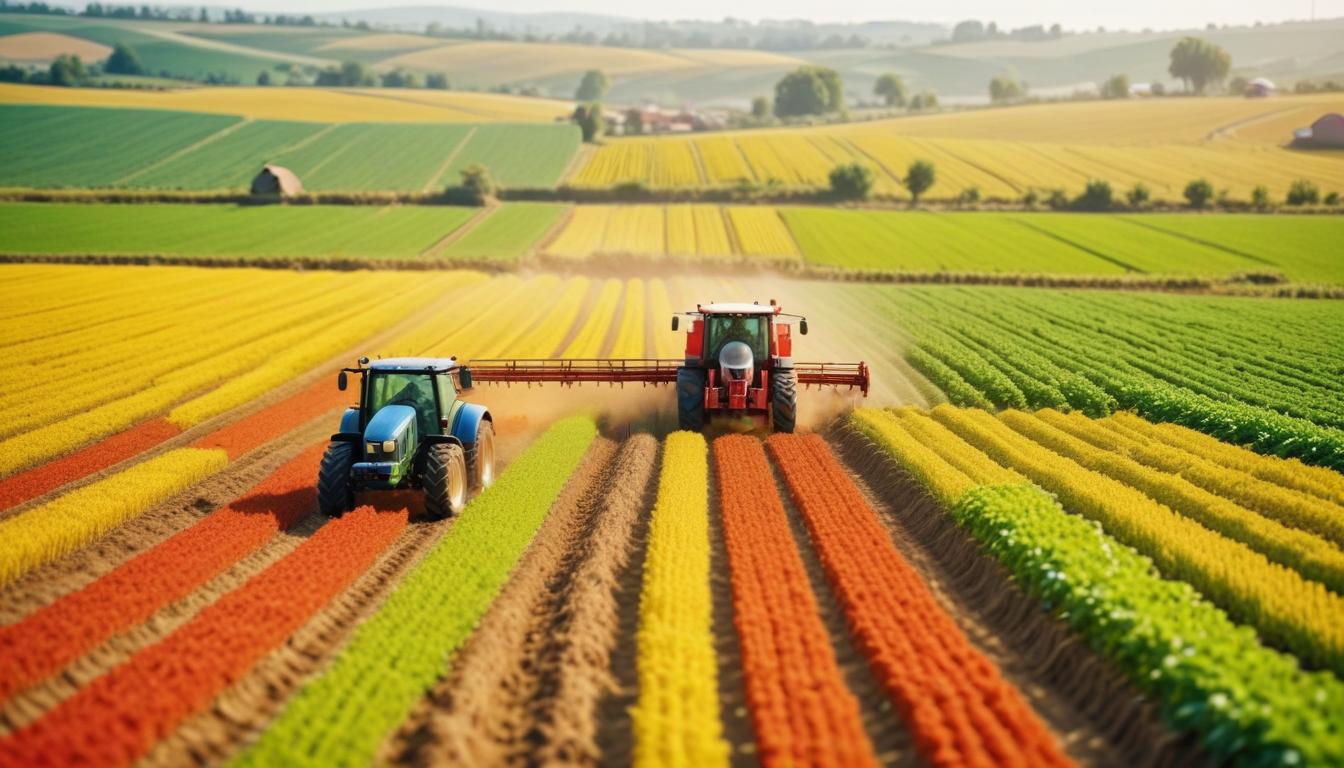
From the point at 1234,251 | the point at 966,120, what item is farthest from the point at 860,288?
the point at 966,120

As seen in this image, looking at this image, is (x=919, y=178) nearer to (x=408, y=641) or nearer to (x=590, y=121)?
(x=590, y=121)

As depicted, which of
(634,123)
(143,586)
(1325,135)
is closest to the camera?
(143,586)

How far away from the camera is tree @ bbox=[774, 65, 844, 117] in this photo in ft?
484

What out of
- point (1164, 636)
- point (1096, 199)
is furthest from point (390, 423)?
point (1096, 199)

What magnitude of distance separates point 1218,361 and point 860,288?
1967 centimetres

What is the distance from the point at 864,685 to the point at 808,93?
145 meters

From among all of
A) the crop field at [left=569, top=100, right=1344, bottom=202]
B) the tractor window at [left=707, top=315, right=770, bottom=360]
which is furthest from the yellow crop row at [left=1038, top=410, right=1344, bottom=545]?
the crop field at [left=569, top=100, right=1344, bottom=202]

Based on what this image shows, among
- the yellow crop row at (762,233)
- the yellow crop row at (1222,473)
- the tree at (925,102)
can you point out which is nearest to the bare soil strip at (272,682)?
the yellow crop row at (1222,473)

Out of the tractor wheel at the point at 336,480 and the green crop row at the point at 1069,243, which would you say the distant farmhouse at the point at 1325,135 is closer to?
the green crop row at the point at 1069,243

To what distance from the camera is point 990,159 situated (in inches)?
3465

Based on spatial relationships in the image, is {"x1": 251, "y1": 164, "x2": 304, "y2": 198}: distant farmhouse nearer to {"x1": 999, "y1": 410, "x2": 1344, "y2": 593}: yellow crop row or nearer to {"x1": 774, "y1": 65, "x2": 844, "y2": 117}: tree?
{"x1": 999, "y1": 410, "x2": 1344, "y2": 593}: yellow crop row

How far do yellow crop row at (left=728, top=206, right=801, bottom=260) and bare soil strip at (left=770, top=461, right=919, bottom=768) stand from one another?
4170 centimetres

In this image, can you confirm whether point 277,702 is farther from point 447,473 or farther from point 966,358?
point 966,358

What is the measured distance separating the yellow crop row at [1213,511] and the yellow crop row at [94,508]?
16.5 m
